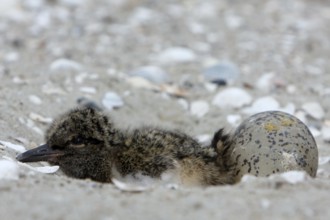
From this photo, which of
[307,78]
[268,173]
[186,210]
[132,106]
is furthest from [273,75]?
[186,210]

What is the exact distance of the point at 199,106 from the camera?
6570mm

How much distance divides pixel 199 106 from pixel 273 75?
43.8 inches

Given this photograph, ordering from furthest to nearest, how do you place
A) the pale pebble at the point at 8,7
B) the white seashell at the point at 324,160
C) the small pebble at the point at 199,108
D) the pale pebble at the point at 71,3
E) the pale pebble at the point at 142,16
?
the pale pebble at the point at 71,3 < the pale pebble at the point at 8,7 < the pale pebble at the point at 142,16 < the small pebble at the point at 199,108 < the white seashell at the point at 324,160

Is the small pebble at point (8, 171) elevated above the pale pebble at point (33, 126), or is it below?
above

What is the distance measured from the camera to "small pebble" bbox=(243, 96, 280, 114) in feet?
20.9

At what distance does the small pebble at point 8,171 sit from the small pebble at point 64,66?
9.97ft

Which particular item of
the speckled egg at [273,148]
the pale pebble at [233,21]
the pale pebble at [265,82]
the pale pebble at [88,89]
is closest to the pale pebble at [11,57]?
the pale pebble at [88,89]

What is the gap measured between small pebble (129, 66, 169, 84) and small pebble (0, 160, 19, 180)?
314cm

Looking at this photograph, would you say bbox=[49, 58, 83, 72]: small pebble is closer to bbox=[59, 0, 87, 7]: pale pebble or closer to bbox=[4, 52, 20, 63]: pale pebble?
bbox=[4, 52, 20, 63]: pale pebble

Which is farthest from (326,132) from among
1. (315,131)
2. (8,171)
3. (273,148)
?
(8,171)

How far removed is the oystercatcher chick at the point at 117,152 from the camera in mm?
4367

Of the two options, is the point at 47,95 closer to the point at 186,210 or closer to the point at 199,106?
the point at 199,106

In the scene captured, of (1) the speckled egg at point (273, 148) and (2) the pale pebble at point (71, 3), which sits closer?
(1) the speckled egg at point (273, 148)

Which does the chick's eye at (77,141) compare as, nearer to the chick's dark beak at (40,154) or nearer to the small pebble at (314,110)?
the chick's dark beak at (40,154)
